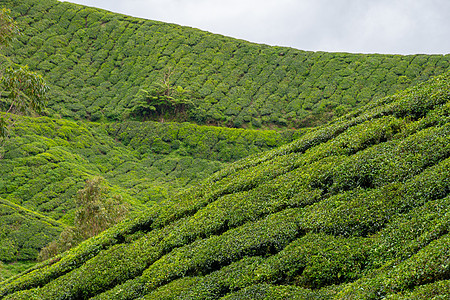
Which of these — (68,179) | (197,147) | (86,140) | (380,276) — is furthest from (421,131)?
(86,140)

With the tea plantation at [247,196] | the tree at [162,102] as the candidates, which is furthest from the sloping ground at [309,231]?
the tree at [162,102]

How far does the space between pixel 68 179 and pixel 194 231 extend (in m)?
30.2

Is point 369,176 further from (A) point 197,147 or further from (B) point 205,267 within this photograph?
(A) point 197,147

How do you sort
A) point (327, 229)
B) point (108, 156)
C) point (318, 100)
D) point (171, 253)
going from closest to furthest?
point (327, 229), point (171, 253), point (108, 156), point (318, 100)

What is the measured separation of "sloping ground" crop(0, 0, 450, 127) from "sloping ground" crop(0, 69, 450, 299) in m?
38.7

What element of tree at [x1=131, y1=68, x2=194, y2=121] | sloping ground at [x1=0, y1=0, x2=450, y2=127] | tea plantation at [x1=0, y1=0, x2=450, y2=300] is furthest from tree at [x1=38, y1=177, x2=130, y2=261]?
sloping ground at [x1=0, y1=0, x2=450, y2=127]

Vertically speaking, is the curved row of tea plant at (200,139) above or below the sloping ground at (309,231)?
above

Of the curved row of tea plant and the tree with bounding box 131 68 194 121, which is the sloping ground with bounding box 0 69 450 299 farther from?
the tree with bounding box 131 68 194 121

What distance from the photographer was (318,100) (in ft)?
198

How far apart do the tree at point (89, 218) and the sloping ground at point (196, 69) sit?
3156cm

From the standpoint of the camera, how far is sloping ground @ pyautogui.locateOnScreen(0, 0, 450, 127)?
5975 centimetres

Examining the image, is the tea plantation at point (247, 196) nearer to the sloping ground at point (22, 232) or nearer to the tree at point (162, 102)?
the sloping ground at point (22, 232)

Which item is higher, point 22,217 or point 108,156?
point 108,156

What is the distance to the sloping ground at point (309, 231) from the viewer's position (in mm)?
9500
